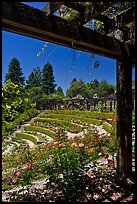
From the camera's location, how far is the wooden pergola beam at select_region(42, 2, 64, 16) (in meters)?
1.58

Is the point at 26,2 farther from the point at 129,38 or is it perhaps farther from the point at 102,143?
the point at 102,143

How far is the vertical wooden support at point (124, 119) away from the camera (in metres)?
2.52

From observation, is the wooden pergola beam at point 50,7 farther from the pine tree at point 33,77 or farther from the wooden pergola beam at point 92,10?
the pine tree at point 33,77

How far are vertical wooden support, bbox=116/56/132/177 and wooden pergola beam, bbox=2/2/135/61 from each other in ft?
1.29

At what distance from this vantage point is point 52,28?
66.4 inches

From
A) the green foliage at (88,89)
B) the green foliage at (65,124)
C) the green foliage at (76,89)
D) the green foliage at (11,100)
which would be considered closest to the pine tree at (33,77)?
the green foliage at (11,100)

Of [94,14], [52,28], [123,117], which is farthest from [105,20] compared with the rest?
[123,117]

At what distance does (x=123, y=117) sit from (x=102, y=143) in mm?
1566

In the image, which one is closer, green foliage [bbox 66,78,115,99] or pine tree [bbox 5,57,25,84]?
pine tree [bbox 5,57,25,84]

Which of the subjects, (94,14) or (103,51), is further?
(103,51)

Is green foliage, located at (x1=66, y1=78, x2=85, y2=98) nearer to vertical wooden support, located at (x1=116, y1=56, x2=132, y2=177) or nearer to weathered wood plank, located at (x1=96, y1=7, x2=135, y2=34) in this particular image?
vertical wooden support, located at (x1=116, y1=56, x2=132, y2=177)

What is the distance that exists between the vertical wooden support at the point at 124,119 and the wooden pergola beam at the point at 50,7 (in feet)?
3.95

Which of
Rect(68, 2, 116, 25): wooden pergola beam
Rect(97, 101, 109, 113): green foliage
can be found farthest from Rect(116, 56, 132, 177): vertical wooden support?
Rect(97, 101, 109, 113): green foliage

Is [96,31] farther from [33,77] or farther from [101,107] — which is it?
[101,107]
